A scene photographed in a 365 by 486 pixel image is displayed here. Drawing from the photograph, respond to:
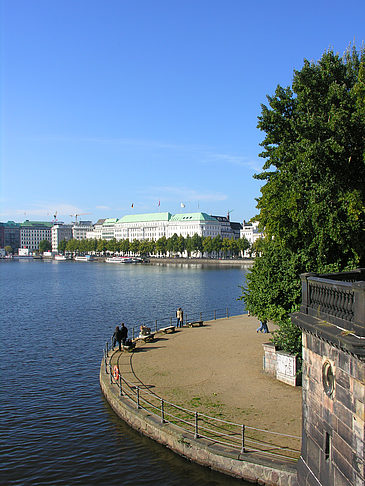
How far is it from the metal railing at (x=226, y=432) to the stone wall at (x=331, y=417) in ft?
4.95

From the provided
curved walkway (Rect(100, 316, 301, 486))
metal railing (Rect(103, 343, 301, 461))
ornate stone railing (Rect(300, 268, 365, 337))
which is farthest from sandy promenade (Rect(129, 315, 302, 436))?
ornate stone railing (Rect(300, 268, 365, 337))

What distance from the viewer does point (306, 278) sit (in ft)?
45.0

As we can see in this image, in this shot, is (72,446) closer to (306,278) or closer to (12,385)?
(12,385)

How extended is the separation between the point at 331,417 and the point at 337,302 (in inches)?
108

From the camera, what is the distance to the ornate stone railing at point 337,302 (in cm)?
954

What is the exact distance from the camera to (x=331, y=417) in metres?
11.2

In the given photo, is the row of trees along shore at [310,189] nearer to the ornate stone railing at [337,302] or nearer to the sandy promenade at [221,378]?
the sandy promenade at [221,378]

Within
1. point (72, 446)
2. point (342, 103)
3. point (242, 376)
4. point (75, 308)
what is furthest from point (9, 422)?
point (75, 308)

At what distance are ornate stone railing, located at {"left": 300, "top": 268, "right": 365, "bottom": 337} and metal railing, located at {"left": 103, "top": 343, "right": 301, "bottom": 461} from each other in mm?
4295

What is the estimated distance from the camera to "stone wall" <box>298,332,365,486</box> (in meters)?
9.71

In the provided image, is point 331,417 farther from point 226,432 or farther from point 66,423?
point 66,423

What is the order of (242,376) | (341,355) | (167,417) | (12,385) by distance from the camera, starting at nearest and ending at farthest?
1. (341,355)
2. (167,417)
3. (242,376)
4. (12,385)

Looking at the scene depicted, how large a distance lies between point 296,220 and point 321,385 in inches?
509

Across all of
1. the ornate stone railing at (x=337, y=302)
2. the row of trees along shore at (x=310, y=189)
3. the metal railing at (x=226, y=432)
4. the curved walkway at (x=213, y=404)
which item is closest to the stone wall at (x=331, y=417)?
the ornate stone railing at (x=337, y=302)
